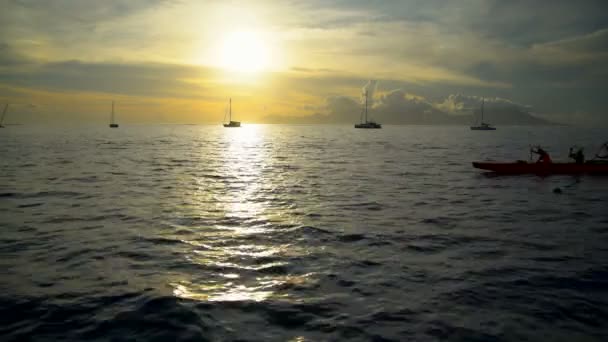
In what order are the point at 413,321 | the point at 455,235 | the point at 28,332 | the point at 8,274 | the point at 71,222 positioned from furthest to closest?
the point at 71,222, the point at 455,235, the point at 8,274, the point at 413,321, the point at 28,332

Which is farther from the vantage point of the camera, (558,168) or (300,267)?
(558,168)

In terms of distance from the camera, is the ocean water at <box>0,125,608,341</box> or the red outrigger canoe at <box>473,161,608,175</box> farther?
the red outrigger canoe at <box>473,161,608,175</box>

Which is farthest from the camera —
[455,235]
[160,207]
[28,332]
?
[160,207]

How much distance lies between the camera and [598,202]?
21.0 meters

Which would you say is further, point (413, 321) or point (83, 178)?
point (83, 178)

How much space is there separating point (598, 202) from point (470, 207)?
8499mm

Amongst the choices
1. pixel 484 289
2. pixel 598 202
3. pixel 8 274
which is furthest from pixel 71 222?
pixel 598 202

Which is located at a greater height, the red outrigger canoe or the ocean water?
the red outrigger canoe

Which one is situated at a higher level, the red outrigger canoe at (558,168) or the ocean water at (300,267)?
the red outrigger canoe at (558,168)

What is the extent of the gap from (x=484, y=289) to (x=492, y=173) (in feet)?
86.4

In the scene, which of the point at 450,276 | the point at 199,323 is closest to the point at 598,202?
the point at 450,276

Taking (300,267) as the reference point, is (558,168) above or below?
above

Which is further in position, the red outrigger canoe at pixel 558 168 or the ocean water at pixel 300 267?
the red outrigger canoe at pixel 558 168

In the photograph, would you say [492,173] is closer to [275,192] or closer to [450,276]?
[275,192]
